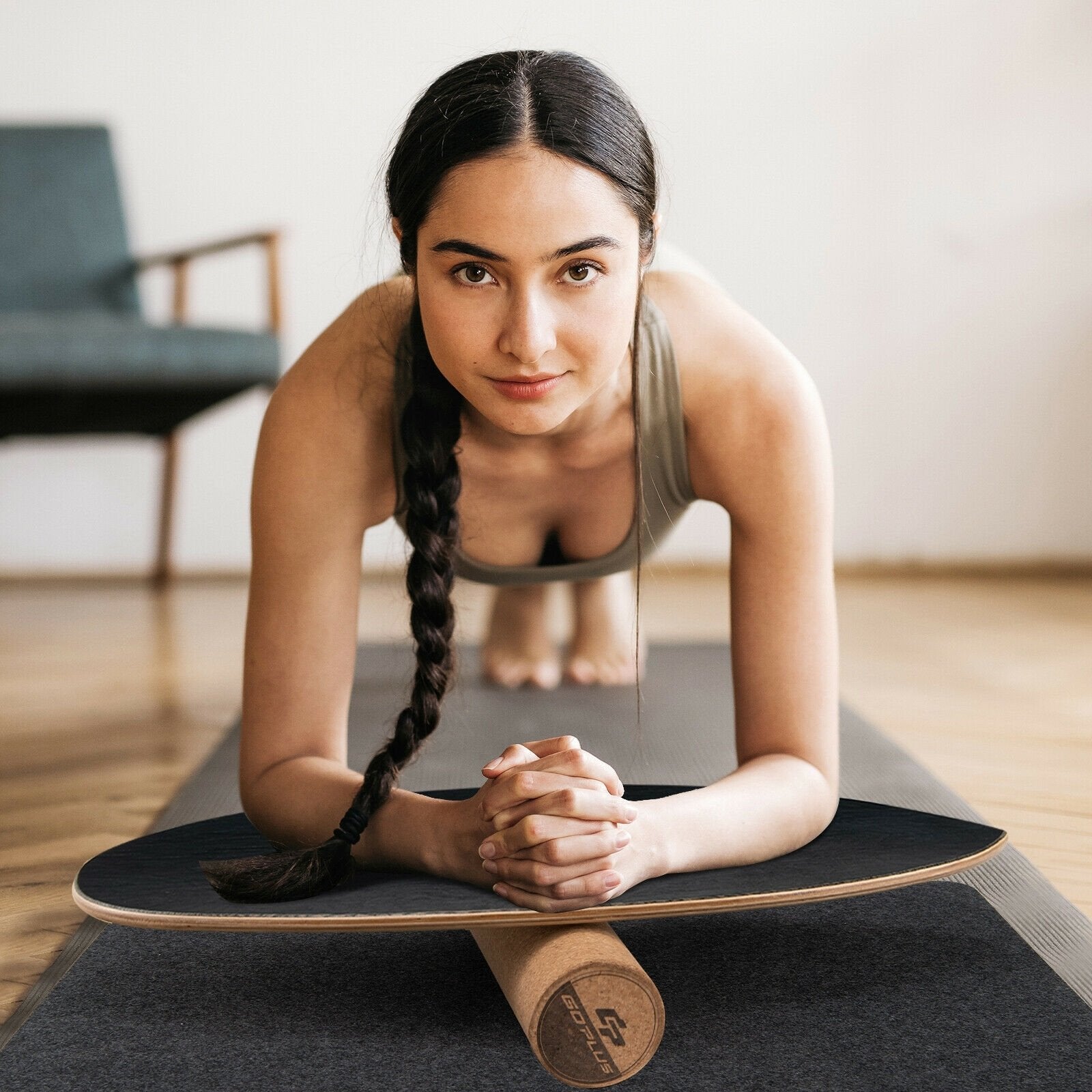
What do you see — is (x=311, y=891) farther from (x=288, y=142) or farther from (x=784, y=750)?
(x=288, y=142)

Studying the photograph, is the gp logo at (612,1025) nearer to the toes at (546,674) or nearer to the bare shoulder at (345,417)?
the bare shoulder at (345,417)

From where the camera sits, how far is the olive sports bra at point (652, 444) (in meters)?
0.98

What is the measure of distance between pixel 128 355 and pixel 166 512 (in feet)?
3.29

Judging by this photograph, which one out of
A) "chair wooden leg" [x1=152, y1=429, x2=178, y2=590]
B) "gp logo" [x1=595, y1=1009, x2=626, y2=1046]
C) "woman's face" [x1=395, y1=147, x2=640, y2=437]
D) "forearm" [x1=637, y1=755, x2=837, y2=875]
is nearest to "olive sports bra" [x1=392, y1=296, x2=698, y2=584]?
"woman's face" [x1=395, y1=147, x2=640, y2=437]

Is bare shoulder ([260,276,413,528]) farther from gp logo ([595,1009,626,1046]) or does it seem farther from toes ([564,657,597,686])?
toes ([564,657,597,686])

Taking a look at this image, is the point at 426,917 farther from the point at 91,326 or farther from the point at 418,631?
the point at 91,326

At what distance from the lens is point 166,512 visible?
279 cm

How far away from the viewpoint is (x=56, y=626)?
7.62 feet

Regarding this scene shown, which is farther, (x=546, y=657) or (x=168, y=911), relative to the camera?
(x=546, y=657)

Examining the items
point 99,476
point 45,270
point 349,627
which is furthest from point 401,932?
point 99,476

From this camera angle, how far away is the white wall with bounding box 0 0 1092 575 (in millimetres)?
2752

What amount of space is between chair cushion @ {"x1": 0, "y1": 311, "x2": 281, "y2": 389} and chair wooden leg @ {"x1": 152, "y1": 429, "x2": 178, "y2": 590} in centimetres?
74

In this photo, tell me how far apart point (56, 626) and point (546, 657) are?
1.06 metres

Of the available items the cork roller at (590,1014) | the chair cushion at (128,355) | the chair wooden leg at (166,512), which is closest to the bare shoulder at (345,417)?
the cork roller at (590,1014)
